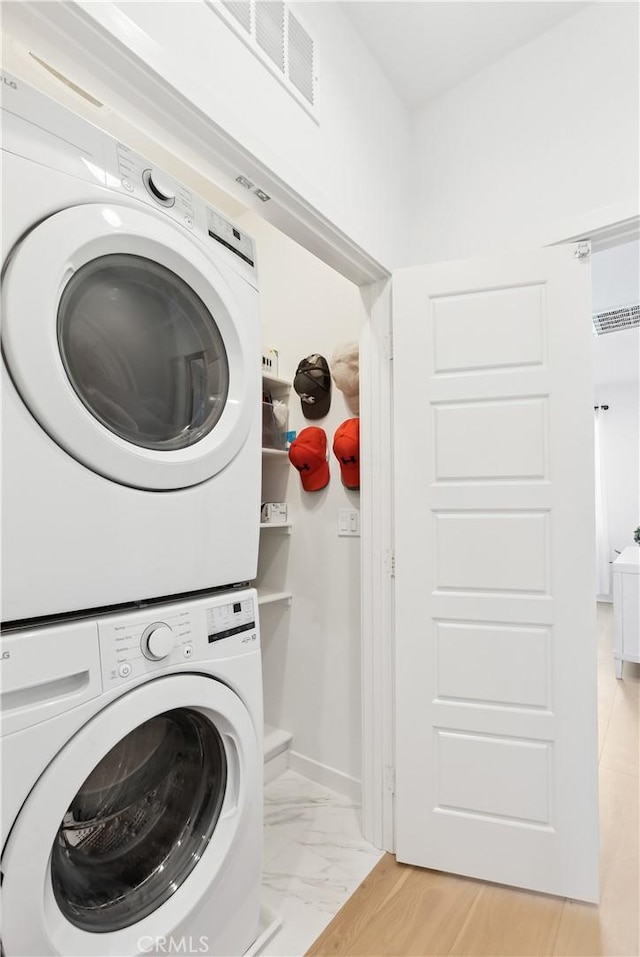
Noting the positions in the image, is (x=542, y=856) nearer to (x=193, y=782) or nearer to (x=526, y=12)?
(x=193, y=782)

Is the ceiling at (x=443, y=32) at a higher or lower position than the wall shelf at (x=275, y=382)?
higher

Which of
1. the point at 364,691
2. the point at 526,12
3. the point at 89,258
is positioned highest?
the point at 526,12

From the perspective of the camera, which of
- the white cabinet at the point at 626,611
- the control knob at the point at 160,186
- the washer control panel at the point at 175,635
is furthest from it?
the white cabinet at the point at 626,611

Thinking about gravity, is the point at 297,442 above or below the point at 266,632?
above

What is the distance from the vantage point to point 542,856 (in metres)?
1.63

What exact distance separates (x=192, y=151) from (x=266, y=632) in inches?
80.5

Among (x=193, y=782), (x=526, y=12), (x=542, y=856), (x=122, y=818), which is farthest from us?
(x=526, y=12)

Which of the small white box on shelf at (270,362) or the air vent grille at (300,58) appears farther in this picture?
the small white box on shelf at (270,362)

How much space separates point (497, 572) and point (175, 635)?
3.53ft

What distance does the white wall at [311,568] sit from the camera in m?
2.29

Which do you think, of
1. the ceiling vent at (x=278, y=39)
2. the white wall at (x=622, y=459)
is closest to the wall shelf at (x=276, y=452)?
the ceiling vent at (x=278, y=39)

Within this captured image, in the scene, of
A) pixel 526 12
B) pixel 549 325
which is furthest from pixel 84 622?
pixel 526 12

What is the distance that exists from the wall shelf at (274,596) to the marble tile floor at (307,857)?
2.61 ft

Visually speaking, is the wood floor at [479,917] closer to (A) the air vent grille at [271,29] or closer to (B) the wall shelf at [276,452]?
(B) the wall shelf at [276,452]
